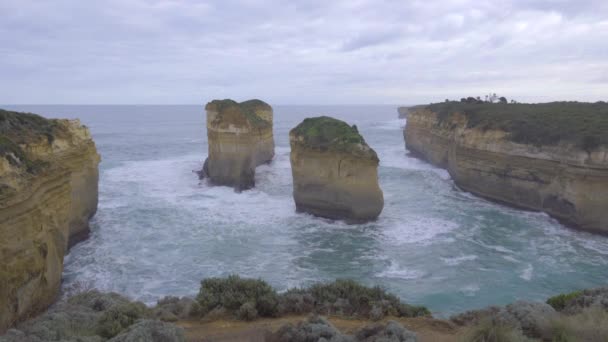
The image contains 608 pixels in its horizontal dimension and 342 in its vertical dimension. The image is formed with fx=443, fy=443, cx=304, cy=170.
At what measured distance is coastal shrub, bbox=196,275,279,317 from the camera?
780 cm

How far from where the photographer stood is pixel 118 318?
6926 mm

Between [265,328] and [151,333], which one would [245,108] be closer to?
[265,328]

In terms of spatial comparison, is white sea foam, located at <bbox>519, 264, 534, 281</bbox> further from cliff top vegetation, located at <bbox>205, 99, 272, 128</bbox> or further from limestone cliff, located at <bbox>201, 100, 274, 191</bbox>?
cliff top vegetation, located at <bbox>205, 99, 272, 128</bbox>

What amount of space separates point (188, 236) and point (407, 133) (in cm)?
3010

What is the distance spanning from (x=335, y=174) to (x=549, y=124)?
11491mm

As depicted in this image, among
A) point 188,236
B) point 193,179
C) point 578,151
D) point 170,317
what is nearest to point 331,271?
point 188,236

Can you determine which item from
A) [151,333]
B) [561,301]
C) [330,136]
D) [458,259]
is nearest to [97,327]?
[151,333]

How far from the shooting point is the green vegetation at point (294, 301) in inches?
305

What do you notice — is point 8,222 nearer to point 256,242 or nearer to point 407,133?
point 256,242

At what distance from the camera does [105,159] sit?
125 feet

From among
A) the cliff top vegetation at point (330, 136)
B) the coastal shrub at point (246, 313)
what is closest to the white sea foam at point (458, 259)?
the cliff top vegetation at point (330, 136)

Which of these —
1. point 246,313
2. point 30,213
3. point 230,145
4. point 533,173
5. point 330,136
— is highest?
point 330,136

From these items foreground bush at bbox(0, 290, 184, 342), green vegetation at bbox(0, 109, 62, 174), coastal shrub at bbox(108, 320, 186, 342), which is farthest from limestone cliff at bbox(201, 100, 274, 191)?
coastal shrub at bbox(108, 320, 186, 342)

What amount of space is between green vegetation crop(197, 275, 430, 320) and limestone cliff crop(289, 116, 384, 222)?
34.7ft
